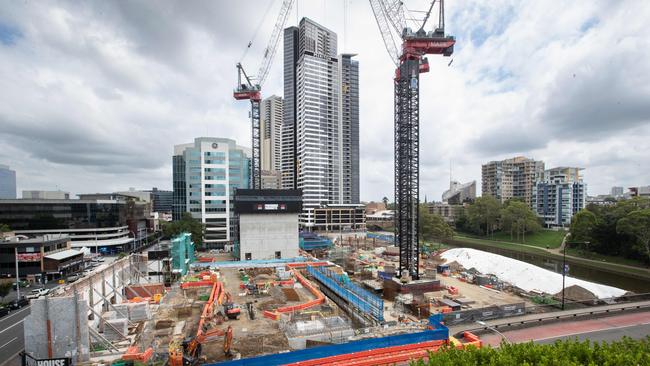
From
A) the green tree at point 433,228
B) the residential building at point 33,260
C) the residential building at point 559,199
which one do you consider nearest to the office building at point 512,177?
the residential building at point 559,199

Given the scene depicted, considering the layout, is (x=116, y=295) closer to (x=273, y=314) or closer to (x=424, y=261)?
(x=273, y=314)

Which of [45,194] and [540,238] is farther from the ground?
[45,194]

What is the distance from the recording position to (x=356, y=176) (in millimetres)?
133000

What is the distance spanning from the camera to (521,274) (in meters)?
37.3

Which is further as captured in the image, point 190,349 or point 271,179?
point 271,179

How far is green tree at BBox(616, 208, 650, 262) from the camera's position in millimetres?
45656

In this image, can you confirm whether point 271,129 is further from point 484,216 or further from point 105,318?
point 105,318

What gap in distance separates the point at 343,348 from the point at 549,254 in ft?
213

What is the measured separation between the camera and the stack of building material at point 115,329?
2086 centimetres

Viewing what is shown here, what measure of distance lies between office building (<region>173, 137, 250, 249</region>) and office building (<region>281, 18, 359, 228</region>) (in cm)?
3335

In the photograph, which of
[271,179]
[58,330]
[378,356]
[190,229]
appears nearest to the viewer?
[378,356]

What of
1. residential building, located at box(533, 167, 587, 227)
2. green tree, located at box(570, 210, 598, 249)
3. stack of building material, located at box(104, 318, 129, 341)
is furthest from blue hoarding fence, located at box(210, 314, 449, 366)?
residential building, located at box(533, 167, 587, 227)

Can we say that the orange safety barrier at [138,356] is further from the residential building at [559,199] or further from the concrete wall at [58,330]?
the residential building at [559,199]

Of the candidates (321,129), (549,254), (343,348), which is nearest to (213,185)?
(321,129)
